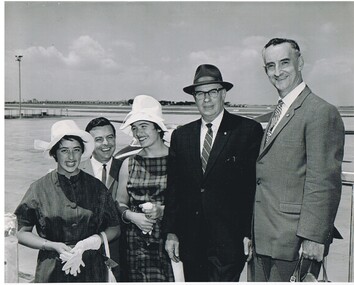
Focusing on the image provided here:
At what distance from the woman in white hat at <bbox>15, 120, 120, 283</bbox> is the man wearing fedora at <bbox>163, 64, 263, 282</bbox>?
474 millimetres

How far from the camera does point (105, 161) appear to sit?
301 cm

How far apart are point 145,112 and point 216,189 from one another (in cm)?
74

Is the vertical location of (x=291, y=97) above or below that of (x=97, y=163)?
above

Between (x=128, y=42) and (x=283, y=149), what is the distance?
1595mm

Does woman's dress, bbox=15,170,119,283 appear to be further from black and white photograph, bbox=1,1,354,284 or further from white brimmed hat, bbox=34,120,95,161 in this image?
white brimmed hat, bbox=34,120,95,161

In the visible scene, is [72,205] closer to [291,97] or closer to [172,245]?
[172,245]

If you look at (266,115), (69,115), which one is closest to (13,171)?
(69,115)

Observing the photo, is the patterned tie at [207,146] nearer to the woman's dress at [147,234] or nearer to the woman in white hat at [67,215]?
the woman's dress at [147,234]

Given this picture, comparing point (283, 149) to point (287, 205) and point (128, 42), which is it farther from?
point (128, 42)

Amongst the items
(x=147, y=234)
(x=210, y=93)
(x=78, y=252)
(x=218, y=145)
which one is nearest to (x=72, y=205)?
(x=78, y=252)

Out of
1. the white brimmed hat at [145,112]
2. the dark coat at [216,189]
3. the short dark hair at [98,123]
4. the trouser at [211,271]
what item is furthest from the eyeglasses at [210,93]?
the trouser at [211,271]

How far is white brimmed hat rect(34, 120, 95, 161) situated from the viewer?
8.82 ft

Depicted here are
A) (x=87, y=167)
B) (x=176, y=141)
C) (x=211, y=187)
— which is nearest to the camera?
(x=211, y=187)

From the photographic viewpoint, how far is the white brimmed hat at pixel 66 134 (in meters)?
2.69
